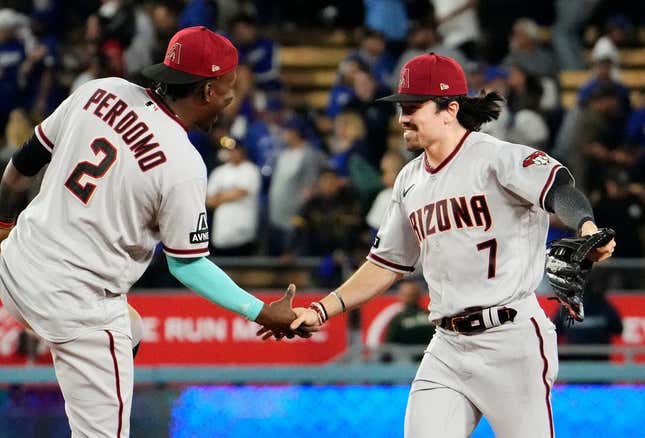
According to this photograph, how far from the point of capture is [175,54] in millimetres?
4859

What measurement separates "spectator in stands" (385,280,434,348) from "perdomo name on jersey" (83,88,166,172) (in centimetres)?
500

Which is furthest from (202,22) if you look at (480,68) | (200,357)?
(200,357)

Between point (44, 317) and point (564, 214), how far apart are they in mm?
2005

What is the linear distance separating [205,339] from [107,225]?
6.27 meters

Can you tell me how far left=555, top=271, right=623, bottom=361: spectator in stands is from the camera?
9.57 metres

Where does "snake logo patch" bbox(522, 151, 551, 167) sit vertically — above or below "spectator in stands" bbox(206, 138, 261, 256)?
above

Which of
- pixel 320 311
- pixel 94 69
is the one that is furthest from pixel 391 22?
pixel 320 311

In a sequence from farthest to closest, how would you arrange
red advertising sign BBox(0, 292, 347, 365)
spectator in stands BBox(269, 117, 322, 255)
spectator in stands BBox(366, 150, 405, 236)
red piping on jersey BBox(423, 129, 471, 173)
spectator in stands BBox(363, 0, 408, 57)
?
spectator in stands BBox(363, 0, 408, 57)
spectator in stands BBox(269, 117, 322, 255)
red advertising sign BBox(0, 292, 347, 365)
spectator in stands BBox(366, 150, 405, 236)
red piping on jersey BBox(423, 129, 471, 173)

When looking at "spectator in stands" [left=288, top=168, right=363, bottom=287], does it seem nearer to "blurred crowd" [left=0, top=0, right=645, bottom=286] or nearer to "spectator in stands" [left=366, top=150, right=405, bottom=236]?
"blurred crowd" [left=0, top=0, right=645, bottom=286]

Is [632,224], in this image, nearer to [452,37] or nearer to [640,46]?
[452,37]

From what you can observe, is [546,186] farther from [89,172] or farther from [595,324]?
[595,324]

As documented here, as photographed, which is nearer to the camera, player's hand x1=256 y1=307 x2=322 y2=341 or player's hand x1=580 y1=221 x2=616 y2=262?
player's hand x1=580 y1=221 x2=616 y2=262

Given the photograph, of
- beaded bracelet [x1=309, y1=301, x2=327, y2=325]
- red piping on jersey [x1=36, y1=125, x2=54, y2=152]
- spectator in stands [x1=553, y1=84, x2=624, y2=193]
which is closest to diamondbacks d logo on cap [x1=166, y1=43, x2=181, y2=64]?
red piping on jersey [x1=36, y1=125, x2=54, y2=152]

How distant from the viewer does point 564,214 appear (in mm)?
4738
